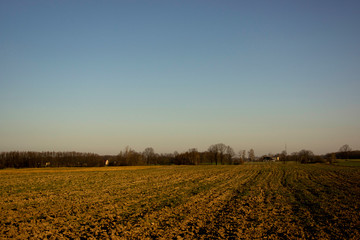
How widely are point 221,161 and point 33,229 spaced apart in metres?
128

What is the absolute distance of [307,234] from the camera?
10.3m

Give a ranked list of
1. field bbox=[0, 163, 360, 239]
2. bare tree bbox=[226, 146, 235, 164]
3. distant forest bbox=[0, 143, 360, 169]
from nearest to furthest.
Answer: field bbox=[0, 163, 360, 239]
distant forest bbox=[0, 143, 360, 169]
bare tree bbox=[226, 146, 235, 164]

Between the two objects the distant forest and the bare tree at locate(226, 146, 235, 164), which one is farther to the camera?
the bare tree at locate(226, 146, 235, 164)

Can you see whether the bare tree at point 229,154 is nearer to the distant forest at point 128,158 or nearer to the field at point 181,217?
the distant forest at point 128,158

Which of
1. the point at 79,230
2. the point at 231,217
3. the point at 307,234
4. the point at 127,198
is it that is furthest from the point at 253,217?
the point at 127,198

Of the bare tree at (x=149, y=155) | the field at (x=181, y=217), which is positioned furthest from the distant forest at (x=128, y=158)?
the field at (x=181, y=217)

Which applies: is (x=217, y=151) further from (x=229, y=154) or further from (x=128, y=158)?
(x=128, y=158)

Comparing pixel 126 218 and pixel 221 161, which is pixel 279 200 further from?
pixel 221 161

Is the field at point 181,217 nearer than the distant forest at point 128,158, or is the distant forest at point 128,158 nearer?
the field at point 181,217

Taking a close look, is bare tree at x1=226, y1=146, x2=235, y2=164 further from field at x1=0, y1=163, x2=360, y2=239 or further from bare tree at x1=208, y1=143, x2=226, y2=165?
field at x1=0, y1=163, x2=360, y2=239

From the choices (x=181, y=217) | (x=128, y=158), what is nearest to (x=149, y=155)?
(x=128, y=158)

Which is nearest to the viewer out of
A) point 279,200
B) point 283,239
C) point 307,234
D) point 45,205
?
point 283,239

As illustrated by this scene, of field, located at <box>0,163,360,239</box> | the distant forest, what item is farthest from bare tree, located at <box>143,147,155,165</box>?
field, located at <box>0,163,360,239</box>

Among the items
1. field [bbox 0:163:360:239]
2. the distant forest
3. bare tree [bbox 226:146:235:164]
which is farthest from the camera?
bare tree [bbox 226:146:235:164]
